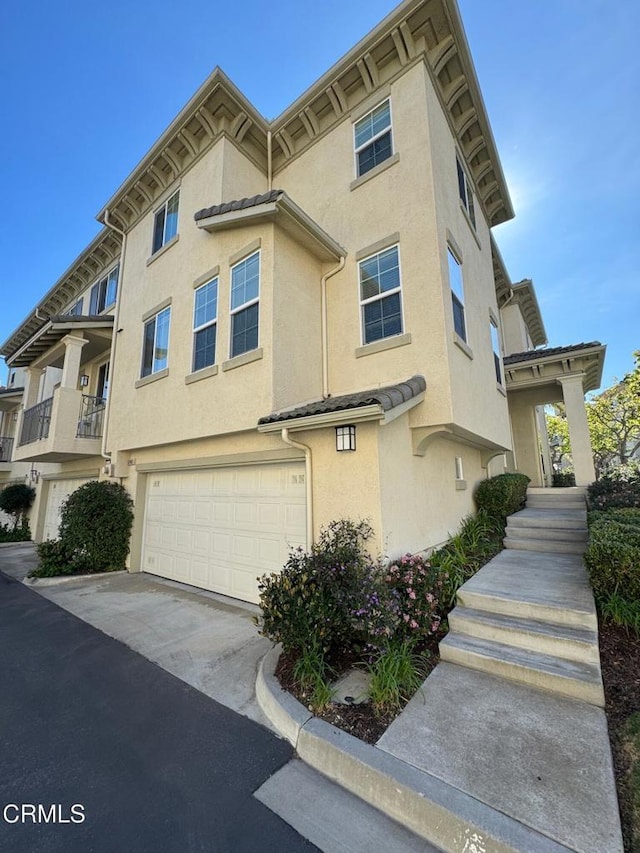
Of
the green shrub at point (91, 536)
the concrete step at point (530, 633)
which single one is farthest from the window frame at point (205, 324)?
the concrete step at point (530, 633)

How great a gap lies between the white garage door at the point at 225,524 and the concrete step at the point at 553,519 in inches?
193

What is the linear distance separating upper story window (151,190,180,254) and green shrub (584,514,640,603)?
10.9 metres

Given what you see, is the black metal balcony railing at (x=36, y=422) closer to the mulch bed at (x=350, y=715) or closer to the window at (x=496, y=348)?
the mulch bed at (x=350, y=715)

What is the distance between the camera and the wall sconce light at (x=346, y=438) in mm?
5418

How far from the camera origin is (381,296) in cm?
705

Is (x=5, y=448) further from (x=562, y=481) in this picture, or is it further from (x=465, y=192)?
(x=562, y=481)

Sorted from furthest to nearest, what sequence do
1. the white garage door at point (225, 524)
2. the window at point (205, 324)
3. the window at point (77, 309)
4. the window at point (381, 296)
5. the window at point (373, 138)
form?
the window at point (77, 309)
the window at point (205, 324)
the window at point (373, 138)
the window at point (381, 296)
the white garage door at point (225, 524)

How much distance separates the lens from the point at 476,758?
2.90 m

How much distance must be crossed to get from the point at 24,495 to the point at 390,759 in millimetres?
18581

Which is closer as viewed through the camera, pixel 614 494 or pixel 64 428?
pixel 614 494

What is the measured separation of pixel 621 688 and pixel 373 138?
9792 millimetres

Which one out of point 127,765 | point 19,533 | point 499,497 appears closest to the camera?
point 127,765

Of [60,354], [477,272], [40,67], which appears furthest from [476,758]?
[40,67]

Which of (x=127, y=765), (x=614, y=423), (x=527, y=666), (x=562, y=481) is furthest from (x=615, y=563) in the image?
(x=614, y=423)
